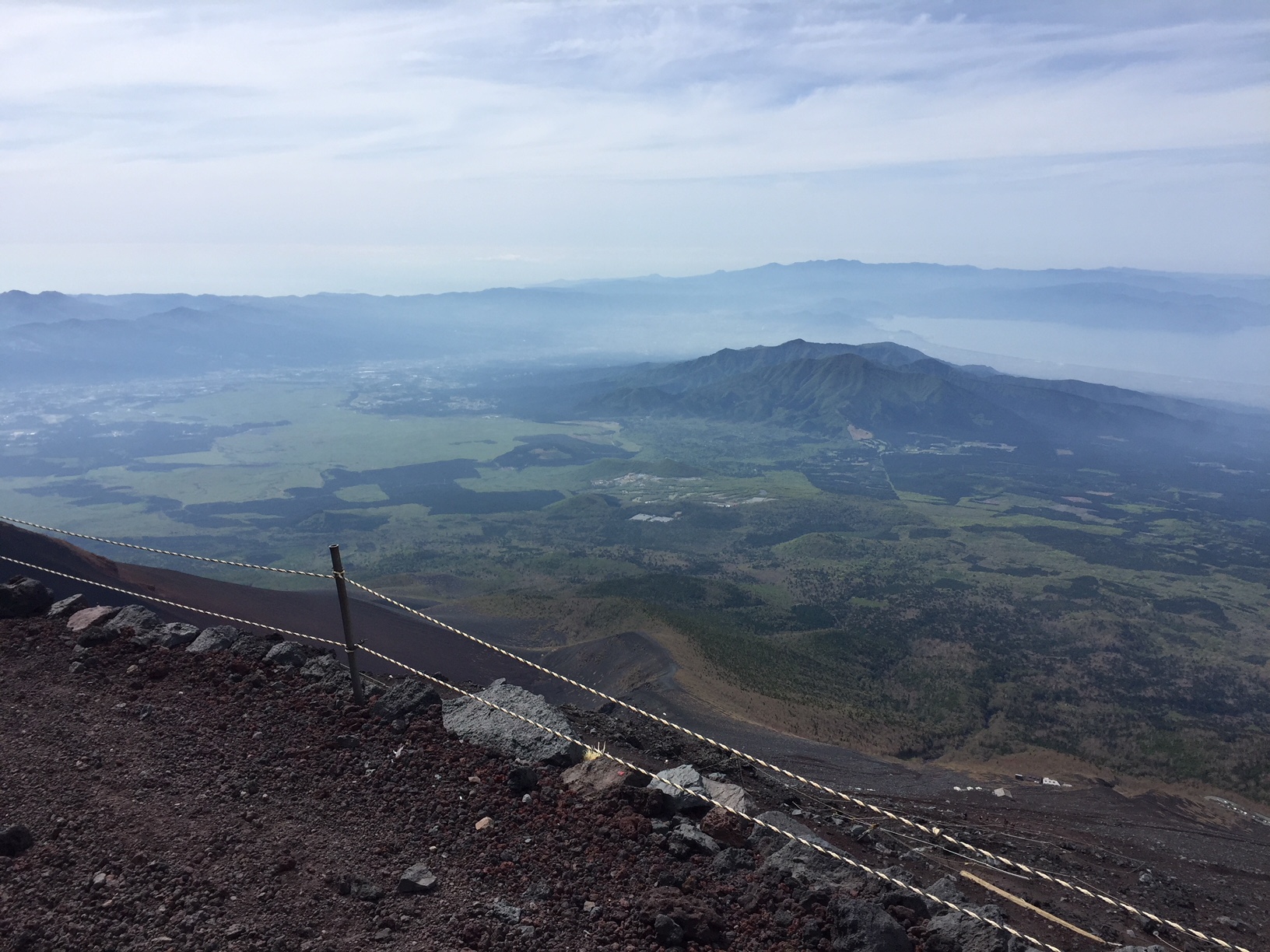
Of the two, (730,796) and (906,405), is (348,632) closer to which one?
(730,796)

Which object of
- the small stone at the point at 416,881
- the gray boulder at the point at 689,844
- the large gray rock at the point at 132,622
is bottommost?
the gray boulder at the point at 689,844

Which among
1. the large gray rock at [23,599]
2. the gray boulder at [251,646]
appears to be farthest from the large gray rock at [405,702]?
the large gray rock at [23,599]

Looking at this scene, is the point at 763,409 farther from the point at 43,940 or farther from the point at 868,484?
the point at 43,940

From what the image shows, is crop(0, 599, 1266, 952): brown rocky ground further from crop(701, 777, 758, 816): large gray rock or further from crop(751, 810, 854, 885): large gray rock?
crop(701, 777, 758, 816): large gray rock

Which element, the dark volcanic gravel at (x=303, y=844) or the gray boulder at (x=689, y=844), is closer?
the dark volcanic gravel at (x=303, y=844)

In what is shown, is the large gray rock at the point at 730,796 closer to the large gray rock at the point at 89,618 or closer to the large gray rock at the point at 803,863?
the large gray rock at the point at 803,863

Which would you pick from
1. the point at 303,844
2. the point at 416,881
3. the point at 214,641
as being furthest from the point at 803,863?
the point at 214,641

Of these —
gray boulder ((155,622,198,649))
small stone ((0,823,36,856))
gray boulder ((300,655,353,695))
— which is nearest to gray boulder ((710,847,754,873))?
gray boulder ((300,655,353,695))
